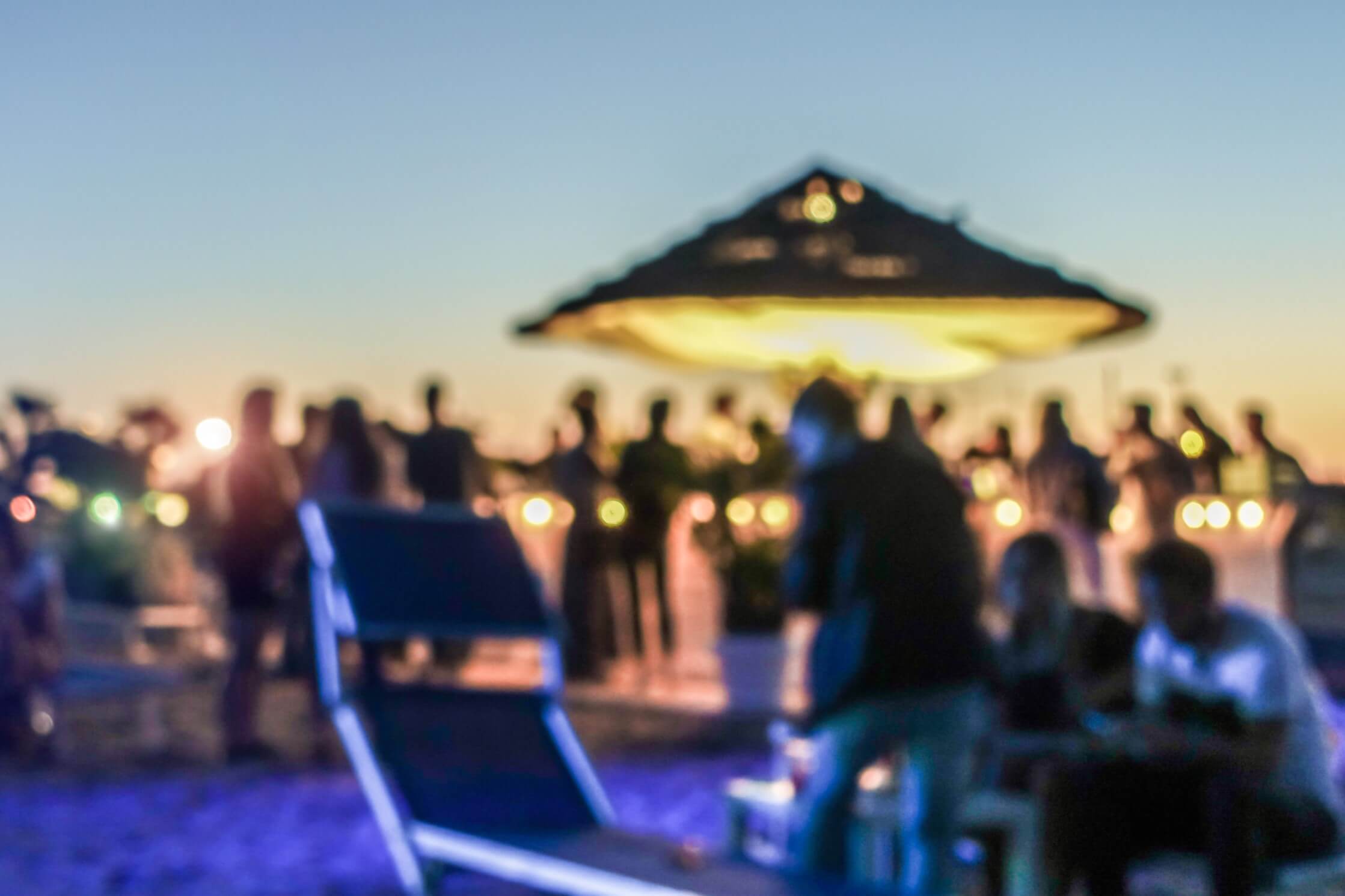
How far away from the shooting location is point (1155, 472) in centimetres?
1169

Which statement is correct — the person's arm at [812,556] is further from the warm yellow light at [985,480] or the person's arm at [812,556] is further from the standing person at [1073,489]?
the warm yellow light at [985,480]

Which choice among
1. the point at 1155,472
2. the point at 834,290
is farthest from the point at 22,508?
the point at 1155,472

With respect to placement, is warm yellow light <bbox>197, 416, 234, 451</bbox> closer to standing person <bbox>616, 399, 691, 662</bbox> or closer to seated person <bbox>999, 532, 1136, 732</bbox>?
standing person <bbox>616, 399, 691, 662</bbox>

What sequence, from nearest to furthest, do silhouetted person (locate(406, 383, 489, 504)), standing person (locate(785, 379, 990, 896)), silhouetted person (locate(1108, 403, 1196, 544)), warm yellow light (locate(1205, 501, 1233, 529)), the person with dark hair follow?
standing person (locate(785, 379, 990, 896)), the person with dark hair, silhouetted person (locate(406, 383, 489, 504)), silhouetted person (locate(1108, 403, 1196, 544)), warm yellow light (locate(1205, 501, 1233, 529))

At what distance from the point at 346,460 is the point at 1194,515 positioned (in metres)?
7.00

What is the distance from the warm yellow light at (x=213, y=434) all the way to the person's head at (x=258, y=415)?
2.79m

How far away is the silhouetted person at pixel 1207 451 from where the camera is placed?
13133mm

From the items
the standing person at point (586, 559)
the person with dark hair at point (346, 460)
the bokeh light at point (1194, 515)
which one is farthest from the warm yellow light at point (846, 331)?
the person with dark hair at point (346, 460)

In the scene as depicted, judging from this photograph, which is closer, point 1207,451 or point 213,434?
point 213,434

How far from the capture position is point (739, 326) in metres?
11.0

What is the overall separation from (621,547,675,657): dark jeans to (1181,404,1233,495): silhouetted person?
4151 millimetres

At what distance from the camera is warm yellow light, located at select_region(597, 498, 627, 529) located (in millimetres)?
10805

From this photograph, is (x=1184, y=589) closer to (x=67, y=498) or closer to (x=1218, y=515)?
(x=1218, y=515)

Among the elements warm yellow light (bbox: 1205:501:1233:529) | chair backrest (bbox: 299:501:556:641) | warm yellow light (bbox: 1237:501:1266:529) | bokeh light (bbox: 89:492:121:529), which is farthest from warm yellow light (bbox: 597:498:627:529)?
warm yellow light (bbox: 1237:501:1266:529)
